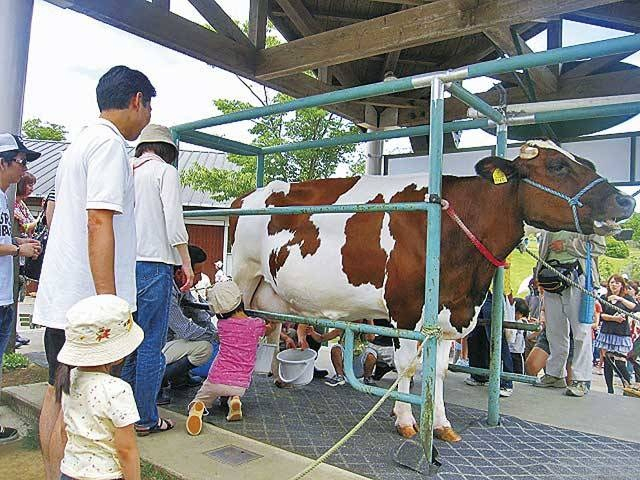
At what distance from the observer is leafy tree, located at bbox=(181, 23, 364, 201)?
14.2 meters

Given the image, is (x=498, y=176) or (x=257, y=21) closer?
(x=498, y=176)

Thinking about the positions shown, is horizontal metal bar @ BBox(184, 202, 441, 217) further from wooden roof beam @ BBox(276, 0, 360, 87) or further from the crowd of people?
wooden roof beam @ BBox(276, 0, 360, 87)

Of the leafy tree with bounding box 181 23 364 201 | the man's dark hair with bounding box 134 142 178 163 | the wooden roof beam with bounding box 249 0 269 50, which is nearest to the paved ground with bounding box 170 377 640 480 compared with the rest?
the man's dark hair with bounding box 134 142 178 163

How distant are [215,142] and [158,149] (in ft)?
4.38

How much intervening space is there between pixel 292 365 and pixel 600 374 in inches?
274

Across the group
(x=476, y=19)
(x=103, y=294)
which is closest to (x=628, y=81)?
(x=476, y=19)

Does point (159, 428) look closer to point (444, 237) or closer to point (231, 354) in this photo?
point (231, 354)

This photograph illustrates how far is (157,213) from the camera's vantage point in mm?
3201

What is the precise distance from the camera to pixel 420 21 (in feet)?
14.6

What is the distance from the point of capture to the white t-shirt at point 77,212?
2072 mm

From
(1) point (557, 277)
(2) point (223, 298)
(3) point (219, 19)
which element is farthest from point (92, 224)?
(1) point (557, 277)

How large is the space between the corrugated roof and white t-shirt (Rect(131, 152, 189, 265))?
13.6 m

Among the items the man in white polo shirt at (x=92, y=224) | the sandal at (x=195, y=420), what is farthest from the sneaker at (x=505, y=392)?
the man in white polo shirt at (x=92, y=224)

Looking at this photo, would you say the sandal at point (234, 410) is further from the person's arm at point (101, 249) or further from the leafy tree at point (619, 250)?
the leafy tree at point (619, 250)
